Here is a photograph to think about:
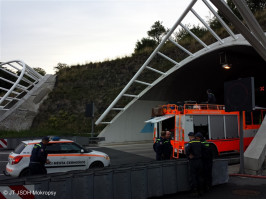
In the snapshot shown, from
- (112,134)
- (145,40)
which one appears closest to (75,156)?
(112,134)

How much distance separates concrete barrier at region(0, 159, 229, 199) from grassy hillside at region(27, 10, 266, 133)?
1771 cm

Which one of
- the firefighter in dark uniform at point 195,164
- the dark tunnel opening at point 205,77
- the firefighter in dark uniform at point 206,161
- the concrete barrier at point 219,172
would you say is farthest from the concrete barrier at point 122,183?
the dark tunnel opening at point 205,77

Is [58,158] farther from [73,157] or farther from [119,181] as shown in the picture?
[119,181]

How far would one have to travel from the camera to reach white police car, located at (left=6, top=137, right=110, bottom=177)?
30.4ft

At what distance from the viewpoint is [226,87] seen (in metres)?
10.8

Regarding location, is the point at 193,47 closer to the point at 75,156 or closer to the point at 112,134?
the point at 112,134

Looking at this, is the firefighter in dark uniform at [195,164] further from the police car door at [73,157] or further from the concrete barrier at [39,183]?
the police car door at [73,157]

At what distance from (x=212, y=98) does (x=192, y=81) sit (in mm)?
10194

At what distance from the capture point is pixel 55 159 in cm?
997

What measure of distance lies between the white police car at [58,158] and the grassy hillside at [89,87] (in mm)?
14332

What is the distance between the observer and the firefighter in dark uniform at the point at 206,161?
310 inches

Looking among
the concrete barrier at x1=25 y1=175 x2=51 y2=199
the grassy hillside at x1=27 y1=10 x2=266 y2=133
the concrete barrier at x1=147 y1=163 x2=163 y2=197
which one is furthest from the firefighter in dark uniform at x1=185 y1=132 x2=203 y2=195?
the grassy hillside at x1=27 y1=10 x2=266 y2=133

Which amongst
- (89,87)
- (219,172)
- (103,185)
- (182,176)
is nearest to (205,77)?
(89,87)

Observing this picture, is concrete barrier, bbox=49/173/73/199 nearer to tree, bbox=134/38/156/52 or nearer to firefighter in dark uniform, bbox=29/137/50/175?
firefighter in dark uniform, bbox=29/137/50/175
